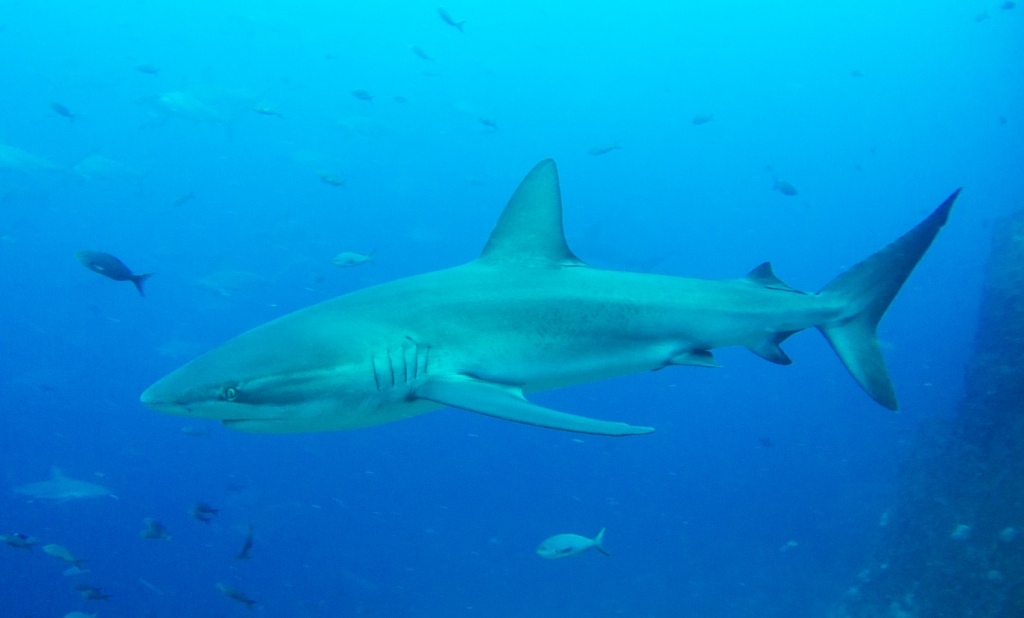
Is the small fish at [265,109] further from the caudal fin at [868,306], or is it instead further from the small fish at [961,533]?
the small fish at [961,533]

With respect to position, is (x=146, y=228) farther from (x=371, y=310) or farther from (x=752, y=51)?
(x=752, y=51)

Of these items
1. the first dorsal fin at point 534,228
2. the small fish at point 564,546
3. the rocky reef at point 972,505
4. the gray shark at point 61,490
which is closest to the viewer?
the first dorsal fin at point 534,228

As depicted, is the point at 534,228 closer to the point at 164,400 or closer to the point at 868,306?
the point at 164,400

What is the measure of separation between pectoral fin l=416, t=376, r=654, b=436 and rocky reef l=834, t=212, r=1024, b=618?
801 cm

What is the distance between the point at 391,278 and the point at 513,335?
35.3 metres

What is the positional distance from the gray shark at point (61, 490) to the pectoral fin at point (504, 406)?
40.9 ft

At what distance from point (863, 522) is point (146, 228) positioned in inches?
2397

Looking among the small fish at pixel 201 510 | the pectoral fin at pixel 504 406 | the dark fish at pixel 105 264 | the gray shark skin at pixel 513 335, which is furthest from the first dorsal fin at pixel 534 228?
the small fish at pixel 201 510

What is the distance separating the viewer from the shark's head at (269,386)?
2174mm

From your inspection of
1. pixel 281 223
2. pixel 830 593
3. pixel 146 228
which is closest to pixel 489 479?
pixel 281 223

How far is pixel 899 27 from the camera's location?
105375 millimetres

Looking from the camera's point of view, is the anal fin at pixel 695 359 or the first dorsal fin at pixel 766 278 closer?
the anal fin at pixel 695 359

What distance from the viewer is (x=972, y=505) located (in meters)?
10.0

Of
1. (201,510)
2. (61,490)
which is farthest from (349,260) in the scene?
(61,490)
